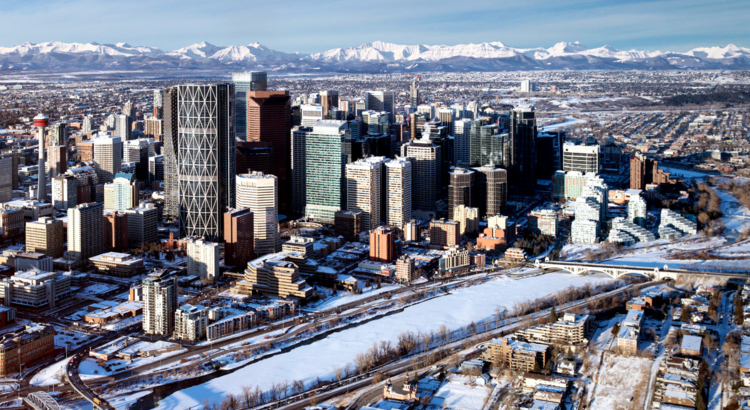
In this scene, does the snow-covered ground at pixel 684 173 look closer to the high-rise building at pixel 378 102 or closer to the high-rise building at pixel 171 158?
the high-rise building at pixel 378 102

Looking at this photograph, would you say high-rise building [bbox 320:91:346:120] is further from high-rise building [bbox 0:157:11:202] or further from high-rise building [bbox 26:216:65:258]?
high-rise building [bbox 26:216:65:258]

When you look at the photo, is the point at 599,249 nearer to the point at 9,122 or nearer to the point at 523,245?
the point at 523,245

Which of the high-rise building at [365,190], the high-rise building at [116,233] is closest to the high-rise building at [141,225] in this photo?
the high-rise building at [116,233]

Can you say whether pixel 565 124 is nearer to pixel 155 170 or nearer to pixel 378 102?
pixel 378 102

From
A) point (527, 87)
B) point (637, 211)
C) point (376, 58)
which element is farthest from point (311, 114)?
point (376, 58)

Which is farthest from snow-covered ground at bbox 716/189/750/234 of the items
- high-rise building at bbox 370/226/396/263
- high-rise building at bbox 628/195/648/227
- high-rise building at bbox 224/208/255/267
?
high-rise building at bbox 224/208/255/267

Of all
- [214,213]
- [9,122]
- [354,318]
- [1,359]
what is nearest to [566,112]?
[9,122]
